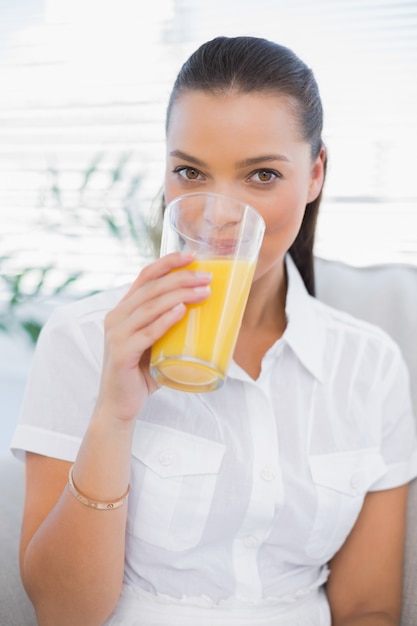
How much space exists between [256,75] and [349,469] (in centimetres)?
72

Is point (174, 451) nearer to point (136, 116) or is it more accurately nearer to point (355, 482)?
point (355, 482)

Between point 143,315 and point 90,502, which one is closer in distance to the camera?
point 143,315

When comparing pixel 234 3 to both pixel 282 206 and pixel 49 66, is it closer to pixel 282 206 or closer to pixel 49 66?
pixel 49 66

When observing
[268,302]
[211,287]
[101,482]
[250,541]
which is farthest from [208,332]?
[268,302]

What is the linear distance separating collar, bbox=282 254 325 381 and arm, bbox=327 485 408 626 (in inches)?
11.1

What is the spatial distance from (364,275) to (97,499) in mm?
959

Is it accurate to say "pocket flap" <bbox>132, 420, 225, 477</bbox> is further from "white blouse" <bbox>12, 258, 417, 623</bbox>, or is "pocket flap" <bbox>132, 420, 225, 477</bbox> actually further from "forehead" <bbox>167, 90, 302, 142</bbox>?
"forehead" <bbox>167, 90, 302, 142</bbox>

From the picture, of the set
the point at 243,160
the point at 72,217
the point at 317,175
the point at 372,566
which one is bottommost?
the point at 72,217

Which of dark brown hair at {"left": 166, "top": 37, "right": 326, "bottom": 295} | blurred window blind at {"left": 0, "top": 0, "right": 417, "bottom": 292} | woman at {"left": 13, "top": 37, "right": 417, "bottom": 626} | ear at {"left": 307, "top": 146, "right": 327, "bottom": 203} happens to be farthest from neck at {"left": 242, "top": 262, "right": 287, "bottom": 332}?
blurred window blind at {"left": 0, "top": 0, "right": 417, "bottom": 292}

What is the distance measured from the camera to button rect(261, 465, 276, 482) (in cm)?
123

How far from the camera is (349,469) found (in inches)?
52.4

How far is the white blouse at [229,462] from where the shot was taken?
1.20 metres

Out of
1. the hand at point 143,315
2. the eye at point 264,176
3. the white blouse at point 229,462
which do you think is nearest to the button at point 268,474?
the white blouse at point 229,462

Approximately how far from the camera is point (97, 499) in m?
1.04
